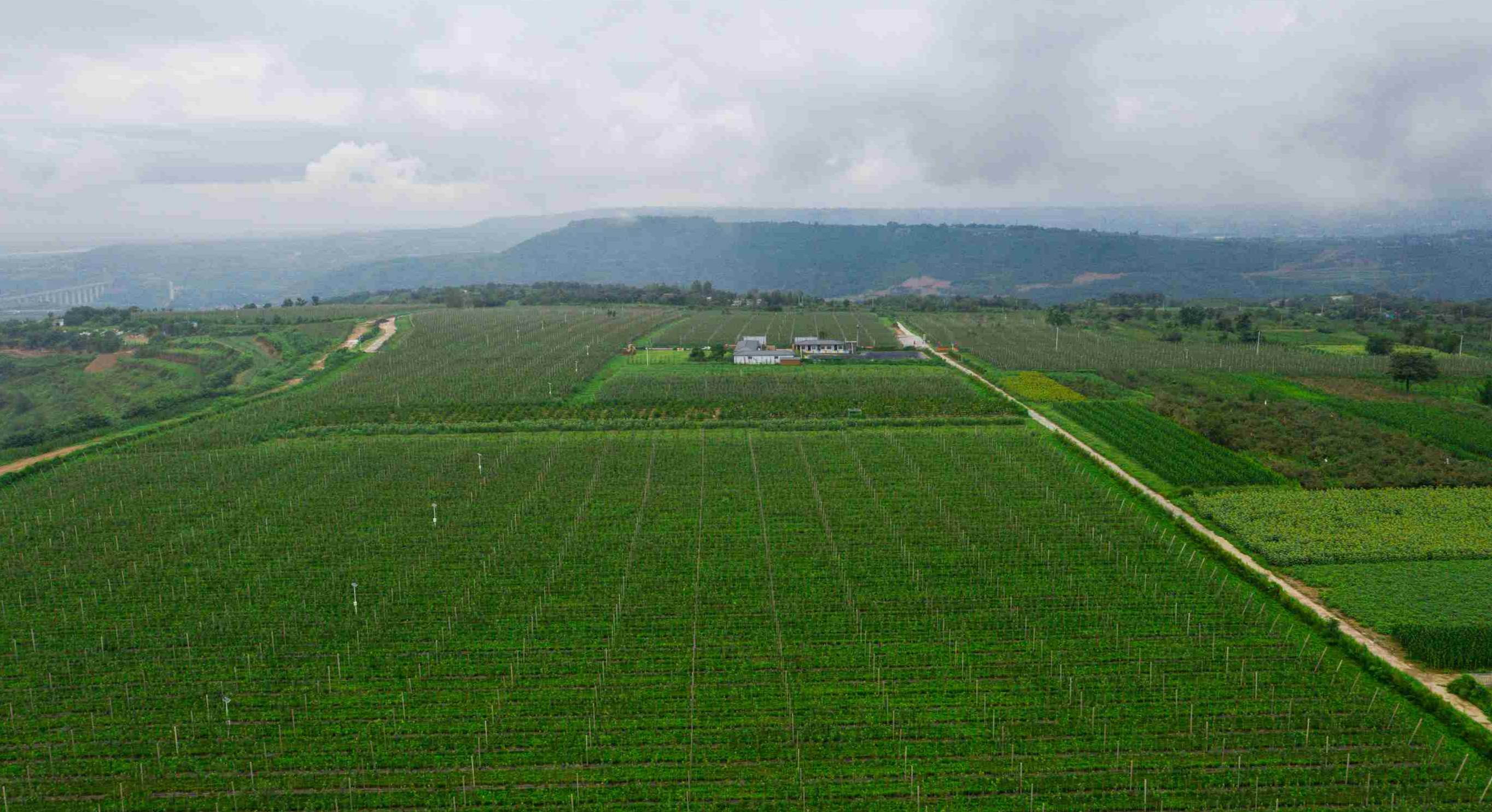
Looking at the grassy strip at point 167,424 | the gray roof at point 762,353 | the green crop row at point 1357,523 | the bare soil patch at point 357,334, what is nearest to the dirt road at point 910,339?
the gray roof at point 762,353

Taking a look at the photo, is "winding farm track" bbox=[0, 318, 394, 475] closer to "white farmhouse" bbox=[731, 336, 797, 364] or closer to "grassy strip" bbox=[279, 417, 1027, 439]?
"grassy strip" bbox=[279, 417, 1027, 439]

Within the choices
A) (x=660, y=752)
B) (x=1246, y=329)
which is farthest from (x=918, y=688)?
(x=1246, y=329)

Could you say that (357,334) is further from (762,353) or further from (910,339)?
(910,339)

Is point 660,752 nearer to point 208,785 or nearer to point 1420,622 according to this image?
point 208,785

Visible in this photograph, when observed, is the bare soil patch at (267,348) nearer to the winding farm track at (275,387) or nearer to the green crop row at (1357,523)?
the winding farm track at (275,387)

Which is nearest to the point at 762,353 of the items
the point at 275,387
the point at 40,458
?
the point at 275,387

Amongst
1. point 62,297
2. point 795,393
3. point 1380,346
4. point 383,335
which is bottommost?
point 795,393

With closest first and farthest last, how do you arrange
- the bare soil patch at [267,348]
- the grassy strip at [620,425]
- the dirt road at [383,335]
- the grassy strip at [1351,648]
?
the grassy strip at [1351,648], the grassy strip at [620,425], the bare soil patch at [267,348], the dirt road at [383,335]
